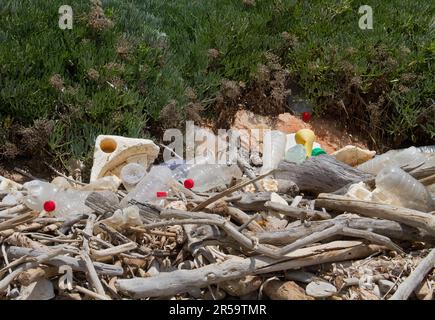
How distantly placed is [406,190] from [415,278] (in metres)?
0.67

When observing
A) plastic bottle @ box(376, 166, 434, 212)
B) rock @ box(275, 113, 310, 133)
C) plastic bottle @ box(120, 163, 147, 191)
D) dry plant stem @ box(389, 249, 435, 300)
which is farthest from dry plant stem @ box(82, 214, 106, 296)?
rock @ box(275, 113, 310, 133)

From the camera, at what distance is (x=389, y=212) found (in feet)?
10.3

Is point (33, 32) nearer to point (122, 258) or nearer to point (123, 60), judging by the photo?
point (123, 60)

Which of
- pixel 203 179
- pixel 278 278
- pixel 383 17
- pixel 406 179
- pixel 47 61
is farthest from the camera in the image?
pixel 383 17

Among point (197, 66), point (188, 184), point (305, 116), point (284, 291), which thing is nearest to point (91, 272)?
point (284, 291)

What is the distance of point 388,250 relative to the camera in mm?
3121

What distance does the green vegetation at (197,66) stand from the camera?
14.9 ft

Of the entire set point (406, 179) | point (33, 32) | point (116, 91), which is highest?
point (33, 32)

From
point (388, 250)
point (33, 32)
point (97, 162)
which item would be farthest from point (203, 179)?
point (33, 32)

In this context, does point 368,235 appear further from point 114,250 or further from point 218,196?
point 114,250

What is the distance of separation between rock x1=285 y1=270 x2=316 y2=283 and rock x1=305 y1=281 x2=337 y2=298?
0.04m

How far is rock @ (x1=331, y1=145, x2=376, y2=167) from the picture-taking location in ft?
15.0

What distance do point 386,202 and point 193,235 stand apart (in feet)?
3.32

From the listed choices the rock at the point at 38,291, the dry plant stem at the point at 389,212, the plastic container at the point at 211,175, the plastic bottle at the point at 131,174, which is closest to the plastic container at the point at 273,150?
the plastic container at the point at 211,175
